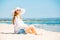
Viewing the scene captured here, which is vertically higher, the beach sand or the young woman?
the young woman

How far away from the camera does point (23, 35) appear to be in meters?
1.82

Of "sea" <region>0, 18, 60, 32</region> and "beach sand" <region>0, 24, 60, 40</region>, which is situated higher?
"sea" <region>0, 18, 60, 32</region>

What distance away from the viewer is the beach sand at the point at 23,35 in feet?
5.88

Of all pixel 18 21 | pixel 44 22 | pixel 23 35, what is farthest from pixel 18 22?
pixel 44 22

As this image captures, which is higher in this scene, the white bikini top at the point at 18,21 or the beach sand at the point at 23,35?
the white bikini top at the point at 18,21

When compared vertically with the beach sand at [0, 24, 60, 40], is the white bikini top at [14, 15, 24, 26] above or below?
above

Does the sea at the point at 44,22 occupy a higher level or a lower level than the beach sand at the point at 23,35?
higher

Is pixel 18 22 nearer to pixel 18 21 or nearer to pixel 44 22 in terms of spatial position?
pixel 18 21

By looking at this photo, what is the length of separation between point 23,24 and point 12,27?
5.6 inches

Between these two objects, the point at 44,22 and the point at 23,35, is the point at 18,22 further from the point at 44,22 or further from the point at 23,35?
the point at 44,22

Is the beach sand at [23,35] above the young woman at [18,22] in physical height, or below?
below

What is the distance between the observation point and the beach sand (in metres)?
1.79

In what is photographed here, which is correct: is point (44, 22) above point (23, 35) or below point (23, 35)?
above

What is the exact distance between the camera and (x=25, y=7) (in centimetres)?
188
